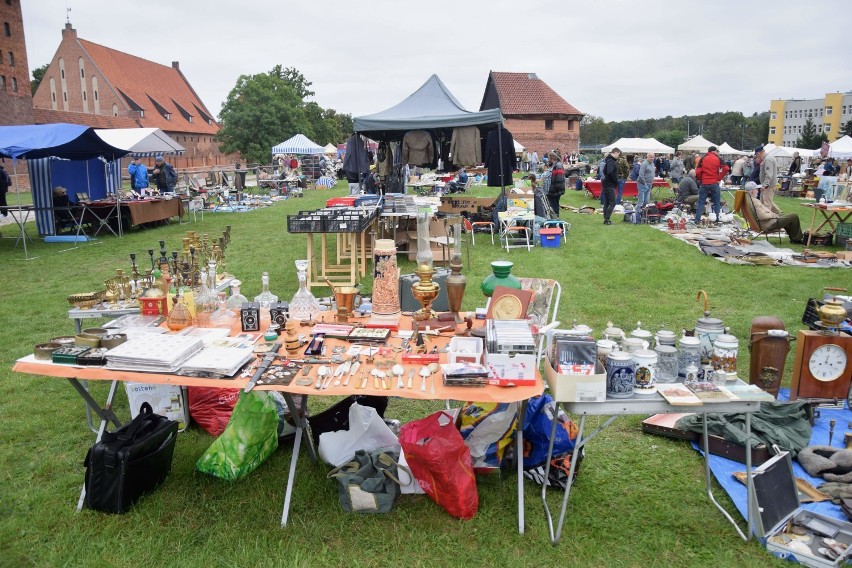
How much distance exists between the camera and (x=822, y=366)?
4051mm

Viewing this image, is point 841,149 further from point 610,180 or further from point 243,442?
point 243,442

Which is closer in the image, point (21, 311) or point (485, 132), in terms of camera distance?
point (21, 311)

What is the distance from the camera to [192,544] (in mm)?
2848

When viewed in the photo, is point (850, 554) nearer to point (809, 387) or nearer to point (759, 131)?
point (809, 387)

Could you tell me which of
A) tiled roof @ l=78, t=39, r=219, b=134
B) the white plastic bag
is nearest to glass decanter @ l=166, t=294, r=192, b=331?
the white plastic bag

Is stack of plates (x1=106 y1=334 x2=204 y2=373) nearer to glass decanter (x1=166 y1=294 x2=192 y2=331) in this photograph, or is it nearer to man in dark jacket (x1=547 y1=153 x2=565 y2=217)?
glass decanter (x1=166 y1=294 x2=192 y2=331)

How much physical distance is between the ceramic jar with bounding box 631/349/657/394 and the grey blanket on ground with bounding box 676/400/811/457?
1206 mm

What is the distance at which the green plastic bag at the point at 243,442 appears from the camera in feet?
10.9

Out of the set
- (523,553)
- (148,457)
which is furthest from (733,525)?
(148,457)

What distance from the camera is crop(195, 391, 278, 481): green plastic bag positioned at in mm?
3312

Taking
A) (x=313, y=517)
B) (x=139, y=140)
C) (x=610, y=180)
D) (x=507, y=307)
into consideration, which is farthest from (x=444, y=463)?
(x=139, y=140)

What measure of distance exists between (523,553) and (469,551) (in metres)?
0.25

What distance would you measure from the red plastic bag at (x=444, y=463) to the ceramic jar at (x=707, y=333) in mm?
1365

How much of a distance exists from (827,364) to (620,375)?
2338 mm
